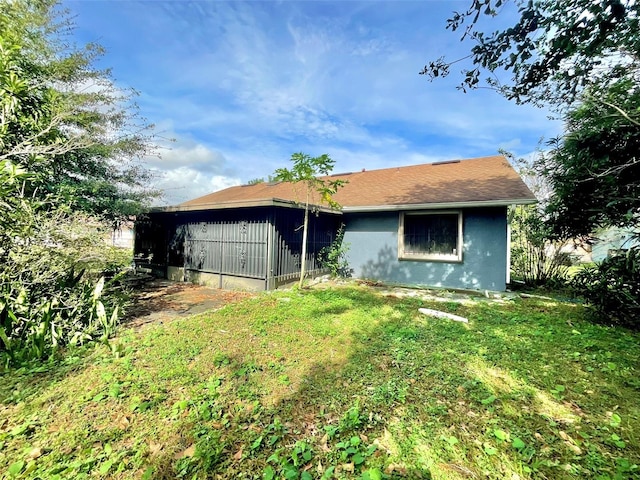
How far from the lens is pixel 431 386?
9.22 feet

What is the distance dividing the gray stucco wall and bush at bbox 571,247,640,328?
85.9 inches

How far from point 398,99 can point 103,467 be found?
1096 centimetres

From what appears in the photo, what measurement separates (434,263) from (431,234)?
86cm

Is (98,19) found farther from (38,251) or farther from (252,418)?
(252,418)

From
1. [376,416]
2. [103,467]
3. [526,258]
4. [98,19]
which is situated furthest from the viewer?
[526,258]

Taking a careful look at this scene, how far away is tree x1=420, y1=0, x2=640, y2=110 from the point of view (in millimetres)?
2926

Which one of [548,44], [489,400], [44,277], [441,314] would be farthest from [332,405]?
[548,44]

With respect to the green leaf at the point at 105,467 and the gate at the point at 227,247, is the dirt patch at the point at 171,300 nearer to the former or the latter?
the gate at the point at 227,247

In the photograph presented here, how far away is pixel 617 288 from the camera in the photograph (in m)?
4.47

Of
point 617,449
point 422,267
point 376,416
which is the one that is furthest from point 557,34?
point 422,267

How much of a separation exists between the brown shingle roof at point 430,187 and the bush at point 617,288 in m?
2.08

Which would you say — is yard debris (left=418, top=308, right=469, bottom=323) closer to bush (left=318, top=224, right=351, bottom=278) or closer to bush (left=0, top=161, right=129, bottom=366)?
bush (left=318, top=224, right=351, bottom=278)

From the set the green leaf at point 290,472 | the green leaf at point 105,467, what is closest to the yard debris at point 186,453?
the green leaf at point 105,467

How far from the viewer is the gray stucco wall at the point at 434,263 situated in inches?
281
